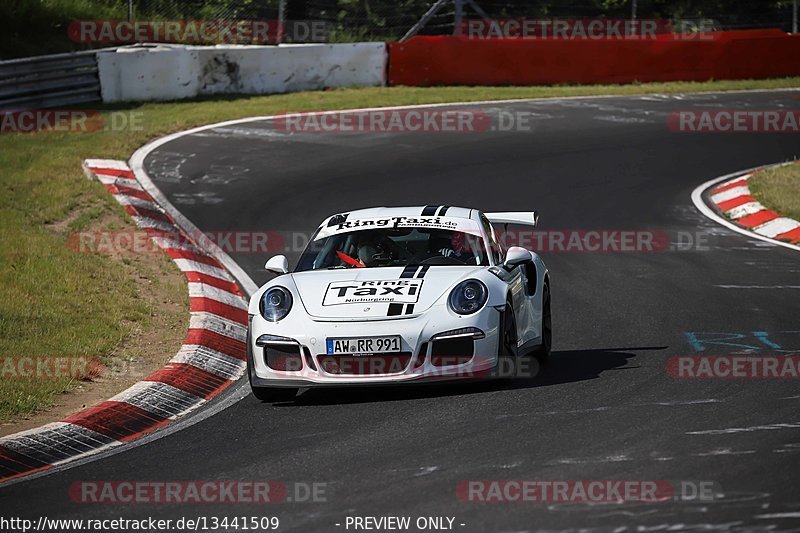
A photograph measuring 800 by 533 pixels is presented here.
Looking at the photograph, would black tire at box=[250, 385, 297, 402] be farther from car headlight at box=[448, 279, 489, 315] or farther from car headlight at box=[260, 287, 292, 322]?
car headlight at box=[448, 279, 489, 315]

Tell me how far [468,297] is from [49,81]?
13879 mm

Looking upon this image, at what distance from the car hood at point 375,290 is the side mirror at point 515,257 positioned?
255 mm

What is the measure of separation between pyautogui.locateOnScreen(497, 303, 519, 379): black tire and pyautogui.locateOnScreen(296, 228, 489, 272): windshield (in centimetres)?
73

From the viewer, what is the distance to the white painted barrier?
20781 mm

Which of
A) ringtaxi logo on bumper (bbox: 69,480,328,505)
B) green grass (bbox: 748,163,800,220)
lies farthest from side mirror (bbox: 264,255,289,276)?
green grass (bbox: 748,163,800,220)

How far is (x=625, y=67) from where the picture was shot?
2461 centimetres

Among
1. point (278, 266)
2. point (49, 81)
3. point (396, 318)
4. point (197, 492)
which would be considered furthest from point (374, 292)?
point (49, 81)

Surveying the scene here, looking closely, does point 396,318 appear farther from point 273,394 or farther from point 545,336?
point 545,336

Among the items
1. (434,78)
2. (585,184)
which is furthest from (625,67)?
(585,184)

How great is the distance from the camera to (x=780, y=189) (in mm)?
15234

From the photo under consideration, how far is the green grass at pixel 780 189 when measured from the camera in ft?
47.2

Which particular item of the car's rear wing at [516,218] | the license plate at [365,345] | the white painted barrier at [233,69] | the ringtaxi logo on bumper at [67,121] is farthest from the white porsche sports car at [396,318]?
the white painted barrier at [233,69]

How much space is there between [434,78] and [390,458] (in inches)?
722

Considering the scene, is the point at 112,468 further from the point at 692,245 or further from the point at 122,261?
the point at 692,245
